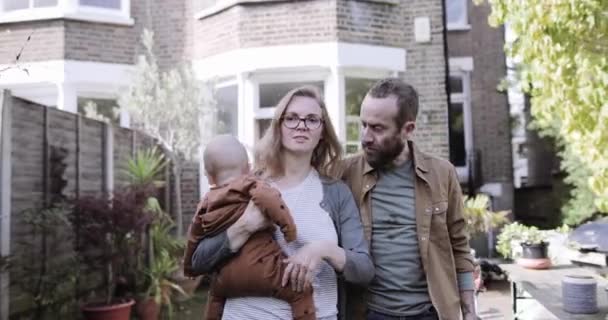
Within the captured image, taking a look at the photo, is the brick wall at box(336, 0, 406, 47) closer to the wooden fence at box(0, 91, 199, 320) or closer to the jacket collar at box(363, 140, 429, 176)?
the wooden fence at box(0, 91, 199, 320)

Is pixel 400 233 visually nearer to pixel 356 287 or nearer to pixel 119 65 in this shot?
pixel 356 287

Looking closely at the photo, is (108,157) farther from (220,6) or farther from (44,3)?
(44,3)

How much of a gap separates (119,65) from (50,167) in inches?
171

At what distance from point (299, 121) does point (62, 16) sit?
811 centimetres

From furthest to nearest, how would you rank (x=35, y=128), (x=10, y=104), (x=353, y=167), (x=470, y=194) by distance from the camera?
1. (x=470, y=194)
2. (x=35, y=128)
3. (x=10, y=104)
4. (x=353, y=167)

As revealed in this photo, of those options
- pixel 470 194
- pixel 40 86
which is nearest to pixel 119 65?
pixel 40 86

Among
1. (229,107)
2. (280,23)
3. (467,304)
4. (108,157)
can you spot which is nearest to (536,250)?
(467,304)

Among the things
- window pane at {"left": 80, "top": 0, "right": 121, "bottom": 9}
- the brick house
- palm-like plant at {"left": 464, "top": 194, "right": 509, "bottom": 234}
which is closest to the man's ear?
the brick house

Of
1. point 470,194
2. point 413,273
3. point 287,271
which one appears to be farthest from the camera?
point 470,194

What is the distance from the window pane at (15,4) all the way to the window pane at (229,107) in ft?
11.7

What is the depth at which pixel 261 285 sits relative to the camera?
5.73ft

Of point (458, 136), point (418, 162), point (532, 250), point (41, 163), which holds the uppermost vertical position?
point (458, 136)

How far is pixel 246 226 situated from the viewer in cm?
177

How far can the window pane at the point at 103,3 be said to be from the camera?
9109mm
